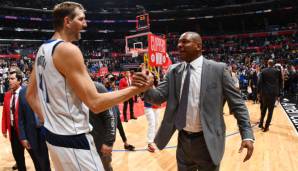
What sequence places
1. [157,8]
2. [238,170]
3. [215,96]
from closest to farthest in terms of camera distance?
[215,96] → [238,170] → [157,8]

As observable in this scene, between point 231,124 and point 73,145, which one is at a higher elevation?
point 73,145

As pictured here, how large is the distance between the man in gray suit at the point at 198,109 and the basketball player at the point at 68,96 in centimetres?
79

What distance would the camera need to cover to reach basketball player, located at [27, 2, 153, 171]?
6.05ft

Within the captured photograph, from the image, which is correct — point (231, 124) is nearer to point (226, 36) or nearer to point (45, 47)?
point (45, 47)

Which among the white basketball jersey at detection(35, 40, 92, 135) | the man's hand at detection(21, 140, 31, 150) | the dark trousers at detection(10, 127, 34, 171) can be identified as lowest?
the dark trousers at detection(10, 127, 34, 171)

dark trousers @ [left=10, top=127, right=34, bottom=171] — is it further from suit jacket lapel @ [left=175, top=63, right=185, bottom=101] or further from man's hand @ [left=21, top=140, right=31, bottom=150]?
suit jacket lapel @ [left=175, top=63, right=185, bottom=101]

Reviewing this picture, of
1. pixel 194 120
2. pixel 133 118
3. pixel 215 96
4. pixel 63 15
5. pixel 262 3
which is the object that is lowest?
pixel 133 118

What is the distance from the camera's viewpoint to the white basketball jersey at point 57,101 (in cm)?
188

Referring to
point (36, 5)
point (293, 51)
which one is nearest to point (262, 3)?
point (293, 51)

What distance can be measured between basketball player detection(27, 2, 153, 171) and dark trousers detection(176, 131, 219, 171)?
2.99 feet

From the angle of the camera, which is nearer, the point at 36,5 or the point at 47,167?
the point at 47,167

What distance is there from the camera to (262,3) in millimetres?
31969

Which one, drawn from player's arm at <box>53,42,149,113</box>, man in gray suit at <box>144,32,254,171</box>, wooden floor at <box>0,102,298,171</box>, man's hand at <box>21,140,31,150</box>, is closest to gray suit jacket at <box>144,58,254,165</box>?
man in gray suit at <box>144,32,254,171</box>

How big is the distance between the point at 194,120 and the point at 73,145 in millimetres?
1113
